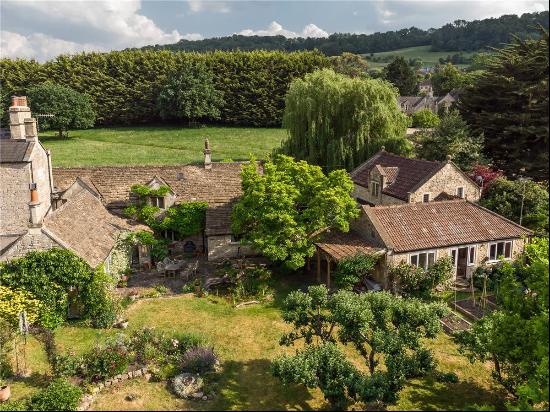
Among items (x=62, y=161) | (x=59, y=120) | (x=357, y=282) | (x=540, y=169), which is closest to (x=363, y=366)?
(x=357, y=282)

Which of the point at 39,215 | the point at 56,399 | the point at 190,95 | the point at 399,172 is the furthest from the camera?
the point at 190,95

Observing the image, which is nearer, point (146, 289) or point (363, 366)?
point (363, 366)

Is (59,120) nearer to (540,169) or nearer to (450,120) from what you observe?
(450,120)

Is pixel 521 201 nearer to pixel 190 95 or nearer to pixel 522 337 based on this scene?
pixel 522 337

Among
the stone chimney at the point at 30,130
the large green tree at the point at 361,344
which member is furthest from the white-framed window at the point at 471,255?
the stone chimney at the point at 30,130

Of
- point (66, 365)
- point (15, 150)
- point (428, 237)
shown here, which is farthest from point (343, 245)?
point (15, 150)

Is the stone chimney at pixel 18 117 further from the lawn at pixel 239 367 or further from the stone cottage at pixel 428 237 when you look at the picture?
the stone cottage at pixel 428 237

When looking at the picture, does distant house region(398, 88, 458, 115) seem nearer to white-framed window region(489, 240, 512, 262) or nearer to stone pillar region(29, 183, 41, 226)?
white-framed window region(489, 240, 512, 262)
